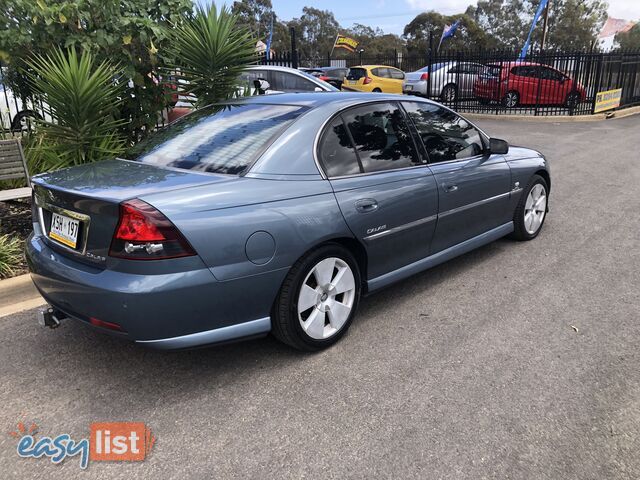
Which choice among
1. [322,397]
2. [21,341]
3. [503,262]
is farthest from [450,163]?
[21,341]

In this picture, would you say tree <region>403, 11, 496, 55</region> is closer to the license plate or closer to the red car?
the red car

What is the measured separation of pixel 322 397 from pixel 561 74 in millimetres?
17052

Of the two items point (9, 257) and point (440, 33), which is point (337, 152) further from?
point (440, 33)

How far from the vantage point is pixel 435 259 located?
160 inches

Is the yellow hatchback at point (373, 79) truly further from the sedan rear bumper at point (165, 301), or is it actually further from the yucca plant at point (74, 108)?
the sedan rear bumper at point (165, 301)

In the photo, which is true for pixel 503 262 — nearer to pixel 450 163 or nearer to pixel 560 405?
pixel 450 163

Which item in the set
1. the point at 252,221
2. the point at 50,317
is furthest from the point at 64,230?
the point at 252,221

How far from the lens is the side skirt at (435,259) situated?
11.8ft

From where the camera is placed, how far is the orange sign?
7.86ft

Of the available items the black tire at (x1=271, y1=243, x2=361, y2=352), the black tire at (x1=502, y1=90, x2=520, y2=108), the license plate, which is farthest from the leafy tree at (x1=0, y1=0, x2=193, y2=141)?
the black tire at (x1=502, y1=90, x2=520, y2=108)

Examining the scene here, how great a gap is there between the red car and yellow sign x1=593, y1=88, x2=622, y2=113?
496 mm

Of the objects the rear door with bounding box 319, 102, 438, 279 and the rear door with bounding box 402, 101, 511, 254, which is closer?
the rear door with bounding box 319, 102, 438, 279

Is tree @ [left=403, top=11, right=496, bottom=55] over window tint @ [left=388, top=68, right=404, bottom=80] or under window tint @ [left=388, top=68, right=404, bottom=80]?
over

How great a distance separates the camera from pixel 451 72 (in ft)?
61.1
